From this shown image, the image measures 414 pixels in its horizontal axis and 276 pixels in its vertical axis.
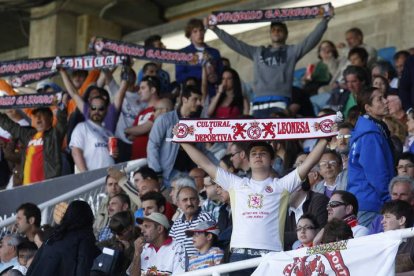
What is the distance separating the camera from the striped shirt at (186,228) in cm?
1055

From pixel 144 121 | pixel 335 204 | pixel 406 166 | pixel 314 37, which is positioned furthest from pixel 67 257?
pixel 314 37

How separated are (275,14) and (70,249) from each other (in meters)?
5.96

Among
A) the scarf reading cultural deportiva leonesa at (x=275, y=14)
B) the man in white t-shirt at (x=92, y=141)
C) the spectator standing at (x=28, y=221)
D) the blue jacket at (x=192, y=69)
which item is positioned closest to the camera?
the spectator standing at (x=28, y=221)

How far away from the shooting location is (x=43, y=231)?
40.3 feet

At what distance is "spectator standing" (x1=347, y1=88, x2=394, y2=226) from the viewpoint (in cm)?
1056

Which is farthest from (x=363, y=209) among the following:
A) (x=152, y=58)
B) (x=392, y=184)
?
(x=152, y=58)

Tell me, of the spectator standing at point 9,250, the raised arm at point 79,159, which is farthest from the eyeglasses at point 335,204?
the raised arm at point 79,159

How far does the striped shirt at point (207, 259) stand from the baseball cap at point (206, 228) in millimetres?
157

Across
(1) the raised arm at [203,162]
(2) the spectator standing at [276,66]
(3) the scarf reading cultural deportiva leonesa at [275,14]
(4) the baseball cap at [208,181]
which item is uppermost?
(3) the scarf reading cultural deportiva leonesa at [275,14]

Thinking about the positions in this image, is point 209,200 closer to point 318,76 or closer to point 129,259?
point 129,259

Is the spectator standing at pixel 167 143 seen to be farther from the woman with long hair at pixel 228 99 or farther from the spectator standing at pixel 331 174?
the spectator standing at pixel 331 174

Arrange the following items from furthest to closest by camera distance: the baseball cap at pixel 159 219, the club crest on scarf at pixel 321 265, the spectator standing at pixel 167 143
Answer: the spectator standing at pixel 167 143, the baseball cap at pixel 159 219, the club crest on scarf at pixel 321 265

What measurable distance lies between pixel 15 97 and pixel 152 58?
1787mm

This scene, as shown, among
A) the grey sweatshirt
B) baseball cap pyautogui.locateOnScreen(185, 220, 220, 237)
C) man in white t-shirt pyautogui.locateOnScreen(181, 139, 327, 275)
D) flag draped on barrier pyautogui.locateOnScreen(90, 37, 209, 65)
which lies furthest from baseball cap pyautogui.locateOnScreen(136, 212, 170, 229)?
the grey sweatshirt
